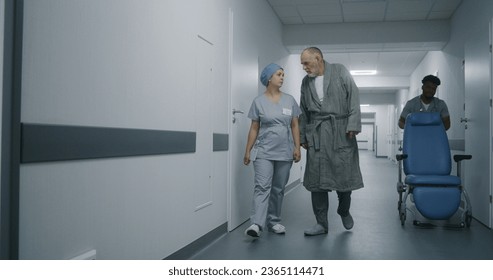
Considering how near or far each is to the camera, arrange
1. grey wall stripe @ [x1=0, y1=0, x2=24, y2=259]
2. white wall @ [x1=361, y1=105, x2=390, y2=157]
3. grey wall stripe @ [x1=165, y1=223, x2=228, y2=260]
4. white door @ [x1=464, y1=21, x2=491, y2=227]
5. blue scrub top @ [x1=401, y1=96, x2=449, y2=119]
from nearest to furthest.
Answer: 1. grey wall stripe @ [x1=0, y1=0, x2=24, y2=259]
2. grey wall stripe @ [x1=165, y1=223, x2=228, y2=260]
3. white door @ [x1=464, y1=21, x2=491, y2=227]
4. blue scrub top @ [x1=401, y1=96, x2=449, y2=119]
5. white wall @ [x1=361, y1=105, x2=390, y2=157]

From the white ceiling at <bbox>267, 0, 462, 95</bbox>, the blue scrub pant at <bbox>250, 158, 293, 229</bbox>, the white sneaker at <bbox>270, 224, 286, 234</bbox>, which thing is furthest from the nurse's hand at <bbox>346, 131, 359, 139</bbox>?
the white ceiling at <bbox>267, 0, 462, 95</bbox>

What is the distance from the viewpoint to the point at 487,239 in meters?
3.23

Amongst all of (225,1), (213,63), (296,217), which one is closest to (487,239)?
(296,217)

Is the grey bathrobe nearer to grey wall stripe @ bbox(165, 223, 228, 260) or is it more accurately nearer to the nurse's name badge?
the nurse's name badge

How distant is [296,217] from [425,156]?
133cm

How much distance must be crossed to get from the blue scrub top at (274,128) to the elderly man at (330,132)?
Result: 0.50 ft

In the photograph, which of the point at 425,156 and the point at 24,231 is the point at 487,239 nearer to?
the point at 425,156

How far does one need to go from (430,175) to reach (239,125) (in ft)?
5.72

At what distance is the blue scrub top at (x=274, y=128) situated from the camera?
10.7ft

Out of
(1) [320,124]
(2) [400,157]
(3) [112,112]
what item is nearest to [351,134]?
(1) [320,124]

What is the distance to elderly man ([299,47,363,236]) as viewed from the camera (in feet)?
10.3

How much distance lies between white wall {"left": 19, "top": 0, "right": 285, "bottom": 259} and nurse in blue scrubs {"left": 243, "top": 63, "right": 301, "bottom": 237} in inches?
18.3

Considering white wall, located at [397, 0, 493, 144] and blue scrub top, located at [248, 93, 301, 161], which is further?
white wall, located at [397, 0, 493, 144]

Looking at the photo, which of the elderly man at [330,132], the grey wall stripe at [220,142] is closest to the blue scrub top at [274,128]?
the elderly man at [330,132]
